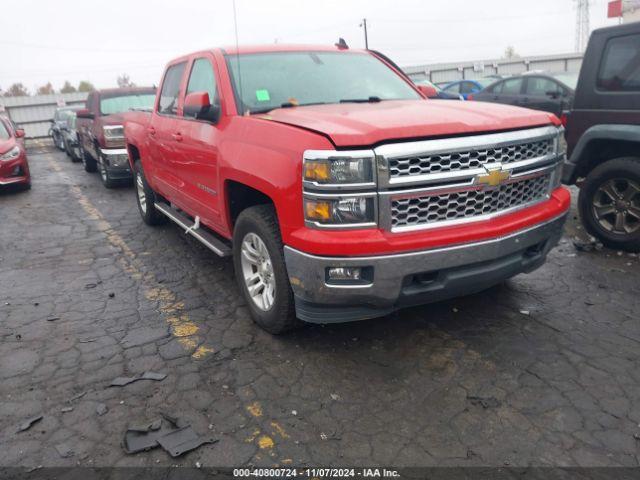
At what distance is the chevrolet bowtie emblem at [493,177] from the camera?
3110 mm

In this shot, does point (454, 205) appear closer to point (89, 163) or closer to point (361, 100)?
point (361, 100)

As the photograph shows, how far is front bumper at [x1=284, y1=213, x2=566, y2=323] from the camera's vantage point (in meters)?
2.96

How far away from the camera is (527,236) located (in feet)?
10.9

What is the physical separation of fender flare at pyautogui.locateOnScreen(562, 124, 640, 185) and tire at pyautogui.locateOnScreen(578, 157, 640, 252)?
0.49ft

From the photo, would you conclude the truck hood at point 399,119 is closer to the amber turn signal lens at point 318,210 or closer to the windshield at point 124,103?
the amber turn signal lens at point 318,210

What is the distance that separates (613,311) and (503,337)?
995 millimetres

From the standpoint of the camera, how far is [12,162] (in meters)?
10.2

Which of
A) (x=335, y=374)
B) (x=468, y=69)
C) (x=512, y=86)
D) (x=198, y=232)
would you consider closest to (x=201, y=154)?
(x=198, y=232)

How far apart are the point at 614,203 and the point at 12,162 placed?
1024 centimetres

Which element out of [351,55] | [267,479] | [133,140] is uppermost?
[351,55]

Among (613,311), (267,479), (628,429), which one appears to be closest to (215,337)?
(267,479)

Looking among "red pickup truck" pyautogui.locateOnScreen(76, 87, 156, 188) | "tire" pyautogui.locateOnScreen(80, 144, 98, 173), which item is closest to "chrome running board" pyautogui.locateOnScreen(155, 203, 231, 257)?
"red pickup truck" pyautogui.locateOnScreen(76, 87, 156, 188)

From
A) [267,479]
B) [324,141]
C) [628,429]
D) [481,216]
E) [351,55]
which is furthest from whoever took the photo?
[351,55]

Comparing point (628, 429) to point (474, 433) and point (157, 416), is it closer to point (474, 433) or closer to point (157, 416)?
point (474, 433)
